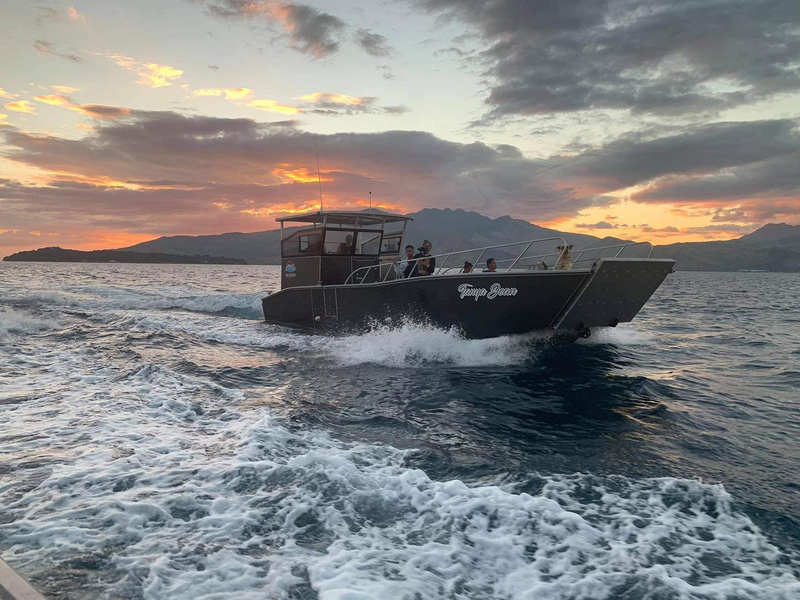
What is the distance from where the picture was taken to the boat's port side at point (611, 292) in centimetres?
1098

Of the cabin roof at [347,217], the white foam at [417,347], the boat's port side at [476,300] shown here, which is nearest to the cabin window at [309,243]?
the cabin roof at [347,217]

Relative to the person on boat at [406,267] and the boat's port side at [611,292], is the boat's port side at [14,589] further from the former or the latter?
the person on boat at [406,267]

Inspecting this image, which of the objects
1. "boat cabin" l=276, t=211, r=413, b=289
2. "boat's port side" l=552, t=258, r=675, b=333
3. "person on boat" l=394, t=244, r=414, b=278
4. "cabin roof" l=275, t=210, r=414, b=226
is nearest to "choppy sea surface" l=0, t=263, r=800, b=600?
"boat's port side" l=552, t=258, r=675, b=333

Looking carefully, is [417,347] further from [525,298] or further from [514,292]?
[525,298]

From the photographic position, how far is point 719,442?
258 inches

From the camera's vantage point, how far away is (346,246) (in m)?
16.4

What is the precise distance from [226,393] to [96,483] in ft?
13.3

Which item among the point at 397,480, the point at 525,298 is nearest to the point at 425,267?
the point at 525,298

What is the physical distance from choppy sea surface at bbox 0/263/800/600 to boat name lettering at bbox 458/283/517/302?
5.67 ft

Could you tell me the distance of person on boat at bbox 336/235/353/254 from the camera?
1627cm

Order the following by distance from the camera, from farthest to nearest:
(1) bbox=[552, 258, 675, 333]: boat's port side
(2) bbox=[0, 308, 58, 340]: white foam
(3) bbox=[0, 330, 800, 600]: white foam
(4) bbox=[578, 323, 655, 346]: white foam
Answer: (4) bbox=[578, 323, 655, 346]: white foam
(2) bbox=[0, 308, 58, 340]: white foam
(1) bbox=[552, 258, 675, 333]: boat's port side
(3) bbox=[0, 330, 800, 600]: white foam

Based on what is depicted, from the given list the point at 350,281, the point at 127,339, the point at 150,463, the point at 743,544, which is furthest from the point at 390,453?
the point at 127,339

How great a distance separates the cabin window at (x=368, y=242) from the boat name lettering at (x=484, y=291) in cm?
591

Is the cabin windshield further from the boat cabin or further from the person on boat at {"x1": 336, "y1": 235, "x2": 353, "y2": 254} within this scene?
the person on boat at {"x1": 336, "y1": 235, "x2": 353, "y2": 254}
